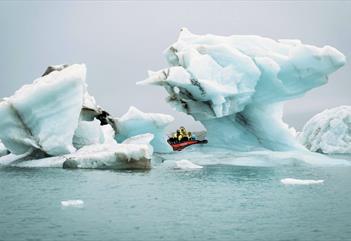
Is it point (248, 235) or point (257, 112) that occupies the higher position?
point (257, 112)

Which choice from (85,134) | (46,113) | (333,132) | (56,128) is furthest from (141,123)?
(333,132)

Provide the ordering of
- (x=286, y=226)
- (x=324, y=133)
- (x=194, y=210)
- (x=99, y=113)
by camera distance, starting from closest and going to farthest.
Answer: (x=286, y=226) < (x=194, y=210) < (x=99, y=113) < (x=324, y=133)

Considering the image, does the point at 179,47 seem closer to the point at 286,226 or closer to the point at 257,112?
the point at 257,112

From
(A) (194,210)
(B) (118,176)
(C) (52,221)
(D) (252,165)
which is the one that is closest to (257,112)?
(D) (252,165)

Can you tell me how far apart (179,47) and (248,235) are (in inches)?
693

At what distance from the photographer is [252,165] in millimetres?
24344

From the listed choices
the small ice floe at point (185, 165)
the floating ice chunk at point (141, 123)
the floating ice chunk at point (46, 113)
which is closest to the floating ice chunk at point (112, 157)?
the floating ice chunk at point (46, 113)

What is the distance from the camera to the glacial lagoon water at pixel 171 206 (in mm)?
10586

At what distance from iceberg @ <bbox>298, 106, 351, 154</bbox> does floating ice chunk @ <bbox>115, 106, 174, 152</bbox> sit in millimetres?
17548

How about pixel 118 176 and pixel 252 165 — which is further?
pixel 252 165

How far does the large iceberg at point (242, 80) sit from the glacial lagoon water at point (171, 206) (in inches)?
203

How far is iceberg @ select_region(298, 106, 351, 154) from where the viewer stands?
41.7 metres

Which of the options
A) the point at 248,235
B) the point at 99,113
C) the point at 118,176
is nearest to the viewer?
the point at 248,235

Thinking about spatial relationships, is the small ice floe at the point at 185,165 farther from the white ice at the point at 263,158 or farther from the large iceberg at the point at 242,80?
the large iceberg at the point at 242,80
